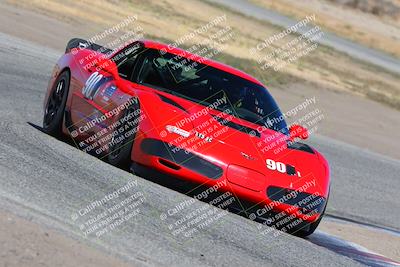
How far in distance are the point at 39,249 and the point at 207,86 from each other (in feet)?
12.5

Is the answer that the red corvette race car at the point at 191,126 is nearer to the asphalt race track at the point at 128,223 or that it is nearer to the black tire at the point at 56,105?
the black tire at the point at 56,105

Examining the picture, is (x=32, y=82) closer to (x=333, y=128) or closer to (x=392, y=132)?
(x=333, y=128)

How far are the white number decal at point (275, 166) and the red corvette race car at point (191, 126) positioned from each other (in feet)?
0.04

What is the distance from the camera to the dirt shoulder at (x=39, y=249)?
15.6 ft

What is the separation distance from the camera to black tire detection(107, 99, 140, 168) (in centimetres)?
737

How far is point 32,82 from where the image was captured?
44.4ft

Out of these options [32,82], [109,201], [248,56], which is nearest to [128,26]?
[248,56]

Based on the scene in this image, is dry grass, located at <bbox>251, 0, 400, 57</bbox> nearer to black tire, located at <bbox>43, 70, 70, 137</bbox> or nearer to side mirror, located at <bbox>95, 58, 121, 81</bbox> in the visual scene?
black tire, located at <bbox>43, 70, 70, 137</bbox>

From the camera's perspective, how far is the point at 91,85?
8.48 meters

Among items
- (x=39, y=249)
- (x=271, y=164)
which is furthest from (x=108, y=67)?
(x=39, y=249)

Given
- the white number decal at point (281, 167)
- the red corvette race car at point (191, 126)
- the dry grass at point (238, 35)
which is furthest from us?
the dry grass at point (238, 35)

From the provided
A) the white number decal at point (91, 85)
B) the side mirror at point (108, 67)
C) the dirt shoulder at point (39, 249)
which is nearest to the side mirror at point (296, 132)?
the side mirror at point (108, 67)

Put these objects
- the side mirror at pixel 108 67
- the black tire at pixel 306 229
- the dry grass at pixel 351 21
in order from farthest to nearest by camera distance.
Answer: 1. the dry grass at pixel 351 21
2. the side mirror at pixel 108 67
3. the black tire at pixel 306 229

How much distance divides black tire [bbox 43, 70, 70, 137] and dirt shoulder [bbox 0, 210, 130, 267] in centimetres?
338
